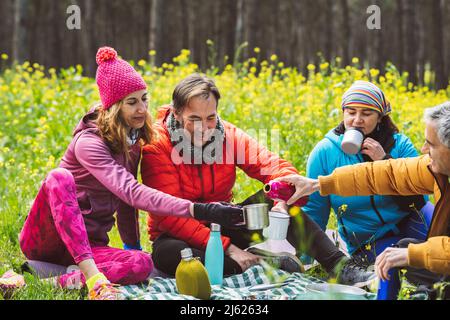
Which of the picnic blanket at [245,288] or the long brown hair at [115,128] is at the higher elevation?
the long brown hair at [115,128]

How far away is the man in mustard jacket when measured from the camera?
2.67 m

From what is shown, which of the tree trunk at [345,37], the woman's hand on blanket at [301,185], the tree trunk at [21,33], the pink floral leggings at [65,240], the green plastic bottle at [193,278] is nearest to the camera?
the green plastic bottle at [193,278]

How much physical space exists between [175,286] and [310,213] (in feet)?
3.25

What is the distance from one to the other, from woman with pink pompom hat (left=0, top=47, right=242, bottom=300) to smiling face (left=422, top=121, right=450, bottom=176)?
3.18ft

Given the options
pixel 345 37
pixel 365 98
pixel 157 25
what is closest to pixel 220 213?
pixel 365 98

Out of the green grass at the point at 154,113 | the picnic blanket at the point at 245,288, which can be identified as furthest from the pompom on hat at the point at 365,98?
the green grass at the point at 154,113

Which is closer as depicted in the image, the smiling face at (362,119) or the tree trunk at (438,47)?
the smiling face at (362,119)

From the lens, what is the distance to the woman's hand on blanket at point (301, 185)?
133 inches

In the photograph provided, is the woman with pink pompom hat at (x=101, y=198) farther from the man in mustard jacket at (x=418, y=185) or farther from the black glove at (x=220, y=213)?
the man in mustard jacket at (x=418, y=185)

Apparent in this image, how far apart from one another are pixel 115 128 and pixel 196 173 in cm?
56

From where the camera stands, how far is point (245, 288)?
11.4 feet

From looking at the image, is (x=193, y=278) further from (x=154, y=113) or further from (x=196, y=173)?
(x=154, y=113)

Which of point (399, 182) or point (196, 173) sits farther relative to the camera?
point (196, 173)
